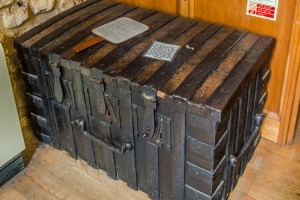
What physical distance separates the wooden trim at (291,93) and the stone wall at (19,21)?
3.38 feet

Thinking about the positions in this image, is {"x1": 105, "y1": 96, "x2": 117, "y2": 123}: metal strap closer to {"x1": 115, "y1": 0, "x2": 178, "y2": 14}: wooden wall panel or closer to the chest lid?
the chest lid

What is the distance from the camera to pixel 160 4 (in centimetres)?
189

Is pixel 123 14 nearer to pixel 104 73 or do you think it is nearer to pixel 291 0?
pixel 104 73

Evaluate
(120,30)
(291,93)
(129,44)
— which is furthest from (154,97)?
(291,93)

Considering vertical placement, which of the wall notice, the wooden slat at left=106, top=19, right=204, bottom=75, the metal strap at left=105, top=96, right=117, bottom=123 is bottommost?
the metal strap at left=105, top=96, right=117, bottom=123

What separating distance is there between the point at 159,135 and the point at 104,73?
284 millimetres

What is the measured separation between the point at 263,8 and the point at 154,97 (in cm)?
62

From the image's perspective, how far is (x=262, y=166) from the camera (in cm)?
181

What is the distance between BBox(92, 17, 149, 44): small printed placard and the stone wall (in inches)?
13.3

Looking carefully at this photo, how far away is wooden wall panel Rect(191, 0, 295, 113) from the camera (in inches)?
63.4

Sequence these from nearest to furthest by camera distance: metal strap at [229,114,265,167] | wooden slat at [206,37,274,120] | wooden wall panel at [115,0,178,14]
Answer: wooden slat at [206,37,274,120], metal strap at [229,114,265,167], wooden wall panel at [115,0,178,14]

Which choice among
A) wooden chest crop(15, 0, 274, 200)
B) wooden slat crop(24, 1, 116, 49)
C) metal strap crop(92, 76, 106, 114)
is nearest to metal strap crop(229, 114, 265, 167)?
wooden chest crop(15, 0, 274, 200)

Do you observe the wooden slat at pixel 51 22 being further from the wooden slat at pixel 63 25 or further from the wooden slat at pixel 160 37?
the wooden slat at pixel 160 37

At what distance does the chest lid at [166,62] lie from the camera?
1343mm
